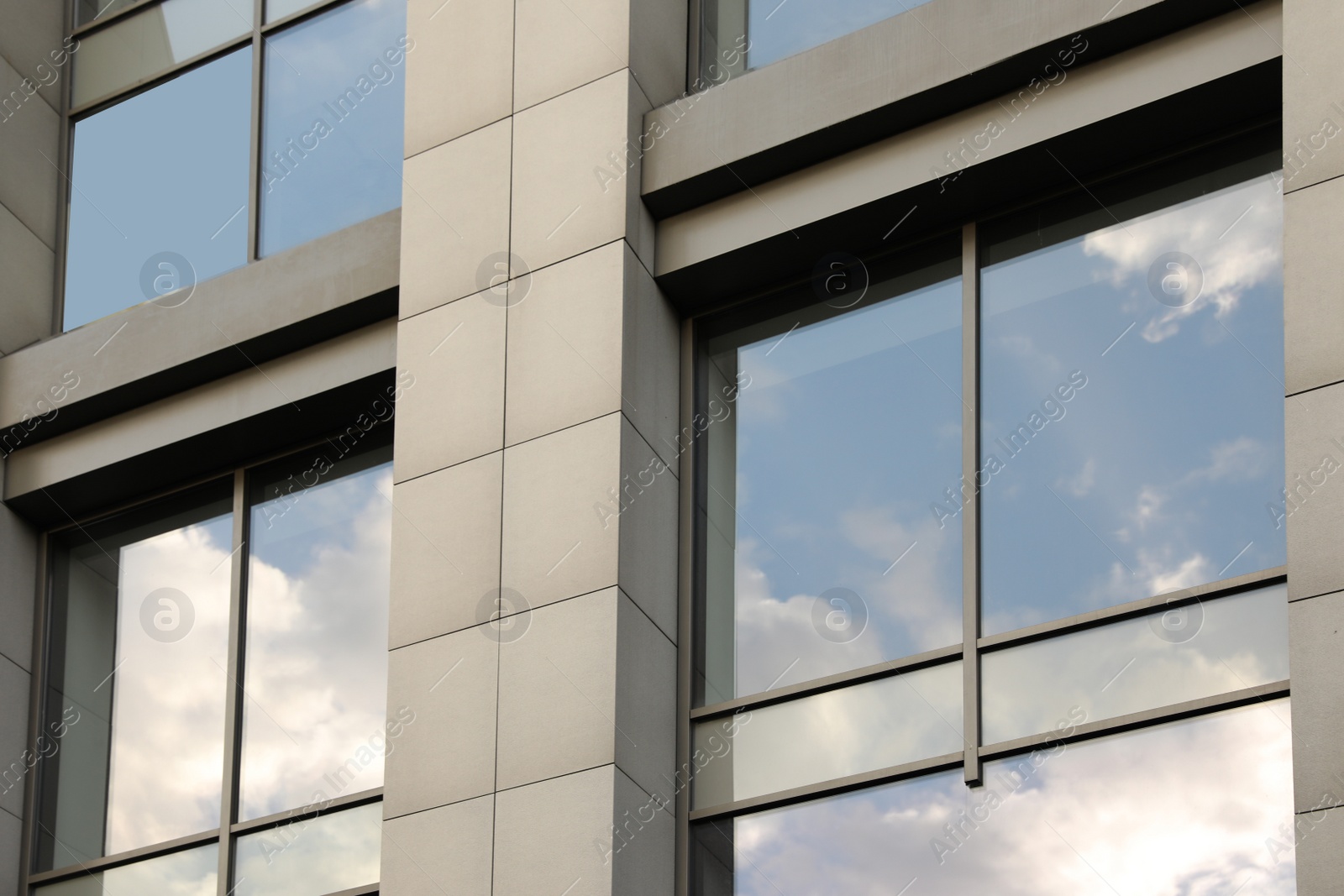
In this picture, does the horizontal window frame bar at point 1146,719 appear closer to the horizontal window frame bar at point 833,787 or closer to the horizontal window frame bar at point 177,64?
the horizontal window frame bar at point 833,787

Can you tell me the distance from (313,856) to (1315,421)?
304 inches

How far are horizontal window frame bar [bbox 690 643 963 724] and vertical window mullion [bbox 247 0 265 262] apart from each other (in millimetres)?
6267

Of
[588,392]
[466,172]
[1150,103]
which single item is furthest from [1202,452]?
[466,172]

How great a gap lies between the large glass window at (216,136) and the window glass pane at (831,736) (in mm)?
5839

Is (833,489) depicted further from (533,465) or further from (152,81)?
(152,81)

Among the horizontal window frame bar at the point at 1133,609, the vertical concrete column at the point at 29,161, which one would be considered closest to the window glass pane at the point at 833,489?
the horizontal window frame bar at the point at 1133,609

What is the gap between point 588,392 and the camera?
11812 mm

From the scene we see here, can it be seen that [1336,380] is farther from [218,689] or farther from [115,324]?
[115,324]

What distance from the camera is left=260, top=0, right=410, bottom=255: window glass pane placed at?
15.1 m

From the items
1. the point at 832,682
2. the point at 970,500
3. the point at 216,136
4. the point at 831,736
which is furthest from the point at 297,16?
the point at 831,736

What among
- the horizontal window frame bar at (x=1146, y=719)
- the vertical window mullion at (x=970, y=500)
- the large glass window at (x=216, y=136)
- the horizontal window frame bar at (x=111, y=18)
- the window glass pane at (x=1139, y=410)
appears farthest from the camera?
the horizontal window frame bar at (x=111, y=18)

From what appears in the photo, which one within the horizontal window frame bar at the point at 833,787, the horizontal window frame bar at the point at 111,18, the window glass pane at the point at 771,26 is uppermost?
the horizontal window frame bar at the point at 111,18

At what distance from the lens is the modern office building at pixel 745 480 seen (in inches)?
403

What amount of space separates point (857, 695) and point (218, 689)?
5692 mm
